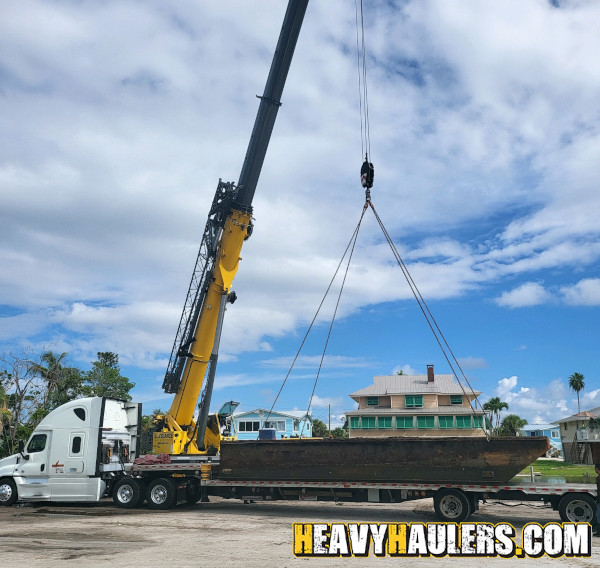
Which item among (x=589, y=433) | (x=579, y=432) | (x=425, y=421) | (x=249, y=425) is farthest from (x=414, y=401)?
(x=249, y=425)

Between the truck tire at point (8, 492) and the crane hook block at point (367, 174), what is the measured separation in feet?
48.1

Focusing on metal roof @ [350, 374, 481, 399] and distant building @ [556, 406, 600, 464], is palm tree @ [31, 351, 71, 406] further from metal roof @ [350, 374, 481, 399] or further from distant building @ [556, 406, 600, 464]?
distant building @ [556, 406, 600, 464]

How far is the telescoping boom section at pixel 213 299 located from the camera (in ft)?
61.7

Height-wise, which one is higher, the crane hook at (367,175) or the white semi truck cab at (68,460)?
the crane hook at (367,175)

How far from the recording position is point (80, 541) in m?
11.9

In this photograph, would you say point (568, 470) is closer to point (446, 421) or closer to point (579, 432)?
point (446, 421)

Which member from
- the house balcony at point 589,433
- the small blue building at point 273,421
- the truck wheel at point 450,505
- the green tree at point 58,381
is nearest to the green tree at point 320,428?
the small blue building at point 273,421

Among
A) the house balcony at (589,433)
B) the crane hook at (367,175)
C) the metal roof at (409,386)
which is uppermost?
the crane hook at (367,175)

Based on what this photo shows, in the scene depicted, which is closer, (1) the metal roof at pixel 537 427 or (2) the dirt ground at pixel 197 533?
(2) the dirt ground at pixel 197 533

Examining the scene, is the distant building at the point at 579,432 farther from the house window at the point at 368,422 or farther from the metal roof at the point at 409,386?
the house window at the point at 368,422

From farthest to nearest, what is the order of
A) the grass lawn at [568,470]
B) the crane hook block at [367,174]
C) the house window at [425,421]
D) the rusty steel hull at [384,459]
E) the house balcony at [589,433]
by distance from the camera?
the house balcony at [589,433], the house window at [425,421], the grass lawn at [568,470], the crane hook block at [367,174], the rusty steel hull at [384,459]

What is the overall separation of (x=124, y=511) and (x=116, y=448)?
8.26ft

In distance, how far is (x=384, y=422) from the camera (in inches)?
1842

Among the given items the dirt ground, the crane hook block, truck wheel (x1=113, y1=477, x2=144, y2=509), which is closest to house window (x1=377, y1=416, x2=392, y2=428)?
the dirt ground
